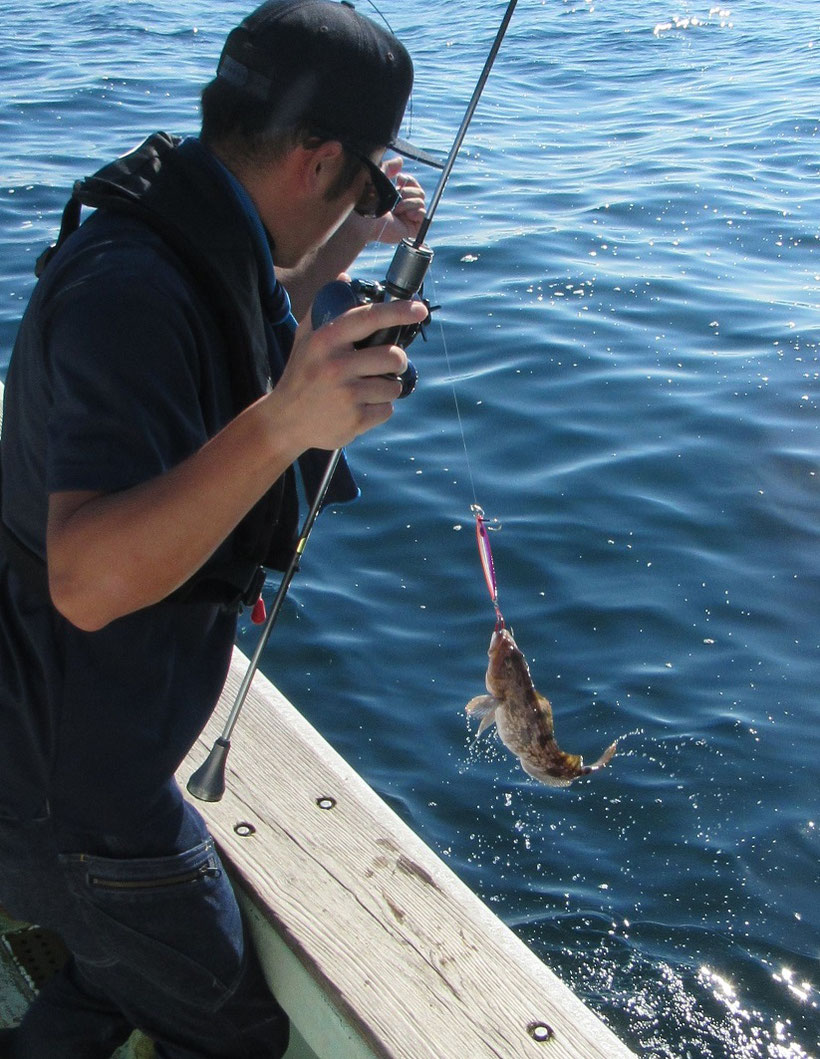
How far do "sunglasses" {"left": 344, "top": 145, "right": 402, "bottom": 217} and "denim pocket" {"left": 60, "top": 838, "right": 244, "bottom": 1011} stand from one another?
128 centimetres

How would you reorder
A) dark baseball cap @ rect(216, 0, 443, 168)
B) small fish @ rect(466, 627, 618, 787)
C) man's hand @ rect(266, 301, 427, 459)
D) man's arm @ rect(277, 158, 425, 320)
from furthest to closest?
small fish @ rect(466, 627, 618, 787)
man's arm @ rect(277, 158, 425, 320)
dark baseball cap @ rect(216, 0, 443, 168)
man's hand @ rect(266, 301, 427, 459)

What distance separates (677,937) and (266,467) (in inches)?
111

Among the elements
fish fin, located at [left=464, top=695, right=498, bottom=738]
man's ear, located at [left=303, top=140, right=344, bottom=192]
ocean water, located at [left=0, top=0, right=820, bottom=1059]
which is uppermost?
man's ear, located at [left=303, top=140, right=344, bottom=192]

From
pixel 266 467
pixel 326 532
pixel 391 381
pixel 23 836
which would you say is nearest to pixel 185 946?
pixel 23 836

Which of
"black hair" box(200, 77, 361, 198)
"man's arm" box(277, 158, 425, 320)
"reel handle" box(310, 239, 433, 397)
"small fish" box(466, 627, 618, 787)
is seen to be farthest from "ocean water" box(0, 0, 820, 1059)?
"man's arm" box(277, 158, 425, 320)

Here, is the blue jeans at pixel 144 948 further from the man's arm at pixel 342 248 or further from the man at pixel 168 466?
the man's arm at pixel 342 248

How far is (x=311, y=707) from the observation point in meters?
4.98

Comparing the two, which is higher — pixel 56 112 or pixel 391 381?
pixel 391 381

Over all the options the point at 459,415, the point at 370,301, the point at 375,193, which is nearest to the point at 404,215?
the point at 375,193

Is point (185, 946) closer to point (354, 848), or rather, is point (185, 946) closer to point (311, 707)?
point (354, 848)

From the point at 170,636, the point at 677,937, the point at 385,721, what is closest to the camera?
the point at 170,636

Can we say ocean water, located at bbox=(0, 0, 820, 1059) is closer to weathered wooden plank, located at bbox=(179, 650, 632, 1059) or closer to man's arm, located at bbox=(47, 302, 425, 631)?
weathered wooden plank, located at bbox=(179, 650, 632, 1059)

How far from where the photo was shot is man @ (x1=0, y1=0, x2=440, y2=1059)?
190cm

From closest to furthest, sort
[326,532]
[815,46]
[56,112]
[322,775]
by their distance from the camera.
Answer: [322,775] → [326,532] → [56,112] → [815,46]
